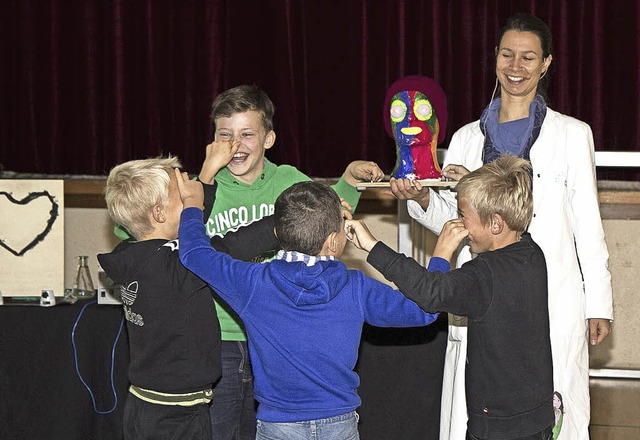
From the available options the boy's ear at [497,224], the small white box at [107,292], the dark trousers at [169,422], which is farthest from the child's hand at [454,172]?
the small white box at [107,292]

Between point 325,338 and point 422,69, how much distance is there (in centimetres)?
221

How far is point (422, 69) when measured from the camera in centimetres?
376

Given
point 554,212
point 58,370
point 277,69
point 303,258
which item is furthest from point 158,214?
point 277,69

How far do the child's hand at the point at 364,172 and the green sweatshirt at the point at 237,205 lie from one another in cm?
3

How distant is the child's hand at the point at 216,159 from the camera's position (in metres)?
1.98

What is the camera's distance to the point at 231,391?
211 centimetres

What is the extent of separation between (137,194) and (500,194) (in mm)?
809

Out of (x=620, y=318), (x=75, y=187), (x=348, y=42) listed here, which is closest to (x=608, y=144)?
(x=620, y=318)

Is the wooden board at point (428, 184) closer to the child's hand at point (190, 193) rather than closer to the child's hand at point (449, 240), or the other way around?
the child's hand at point (449, 240)

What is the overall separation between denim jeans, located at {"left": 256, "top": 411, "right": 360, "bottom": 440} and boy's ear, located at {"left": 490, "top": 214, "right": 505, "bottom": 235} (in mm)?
513

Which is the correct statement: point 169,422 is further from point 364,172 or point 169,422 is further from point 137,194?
point 364,172

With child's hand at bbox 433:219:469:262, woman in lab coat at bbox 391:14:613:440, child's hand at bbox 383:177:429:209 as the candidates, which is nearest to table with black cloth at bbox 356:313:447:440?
woman in lab coat at bbox 391:14:613:440

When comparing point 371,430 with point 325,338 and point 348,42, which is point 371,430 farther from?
point 348,42

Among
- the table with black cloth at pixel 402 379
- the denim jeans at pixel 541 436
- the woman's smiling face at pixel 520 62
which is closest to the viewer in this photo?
the denim jeans at pixel 541 436
